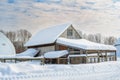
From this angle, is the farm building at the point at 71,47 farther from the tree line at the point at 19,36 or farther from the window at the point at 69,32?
the tree line at the point at 19,36

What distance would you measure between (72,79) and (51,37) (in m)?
28.8

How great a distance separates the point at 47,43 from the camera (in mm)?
42219

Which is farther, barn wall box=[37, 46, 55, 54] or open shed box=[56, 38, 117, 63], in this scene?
barn wall box=[37, 46, 55, 54]

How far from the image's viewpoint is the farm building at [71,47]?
3356 cm

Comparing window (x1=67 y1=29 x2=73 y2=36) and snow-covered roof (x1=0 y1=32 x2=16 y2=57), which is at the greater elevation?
window (x1=67 y1=29 x2=73 y2=36)

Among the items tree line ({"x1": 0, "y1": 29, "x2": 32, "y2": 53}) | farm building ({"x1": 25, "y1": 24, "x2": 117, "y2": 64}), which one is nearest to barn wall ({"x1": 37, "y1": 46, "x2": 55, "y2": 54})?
farm building ({"x1": 25, "y1": 24, "x2": 117, "y2": 64})

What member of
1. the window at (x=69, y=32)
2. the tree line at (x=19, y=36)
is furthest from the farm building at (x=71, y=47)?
the tree line at (x=19, y=36)

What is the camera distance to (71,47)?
36875mm

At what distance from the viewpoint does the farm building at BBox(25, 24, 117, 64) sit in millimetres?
33559

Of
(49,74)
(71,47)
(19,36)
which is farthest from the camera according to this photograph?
(19,36)

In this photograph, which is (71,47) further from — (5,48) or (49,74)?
(49,74)

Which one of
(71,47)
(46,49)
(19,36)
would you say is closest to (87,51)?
(71,47)

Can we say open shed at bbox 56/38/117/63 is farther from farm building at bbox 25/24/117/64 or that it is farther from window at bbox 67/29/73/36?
window at bbox 67/29/73/36

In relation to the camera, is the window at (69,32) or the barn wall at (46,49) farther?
the window at (69,32)
